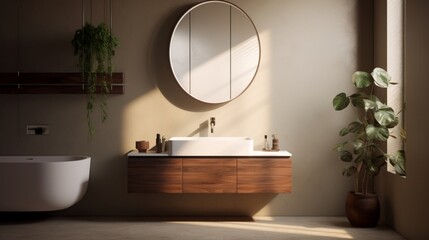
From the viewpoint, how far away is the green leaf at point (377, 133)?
4.70 metres

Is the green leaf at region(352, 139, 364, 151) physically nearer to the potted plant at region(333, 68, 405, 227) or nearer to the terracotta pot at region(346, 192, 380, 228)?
the potted plant at region(333, 68, 405, 227)

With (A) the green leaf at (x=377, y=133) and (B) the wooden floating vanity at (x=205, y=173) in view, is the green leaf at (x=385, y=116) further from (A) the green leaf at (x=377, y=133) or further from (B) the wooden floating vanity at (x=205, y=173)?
(B) the wooden floating vanity at (x=205, y=173)

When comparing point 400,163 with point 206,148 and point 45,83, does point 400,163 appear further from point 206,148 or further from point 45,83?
point 45,83

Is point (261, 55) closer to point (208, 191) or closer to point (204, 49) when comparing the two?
point (204, 49)

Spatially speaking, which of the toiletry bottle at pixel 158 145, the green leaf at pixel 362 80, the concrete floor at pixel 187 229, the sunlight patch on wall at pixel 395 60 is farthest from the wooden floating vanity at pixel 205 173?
the sunlight patch on wall at pixel 395 60

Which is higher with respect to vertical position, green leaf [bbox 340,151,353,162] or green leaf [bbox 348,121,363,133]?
green leaf [bbox 348,121,363,133]

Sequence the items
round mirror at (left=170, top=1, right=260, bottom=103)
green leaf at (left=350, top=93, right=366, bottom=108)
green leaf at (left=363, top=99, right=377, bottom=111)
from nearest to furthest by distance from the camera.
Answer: green leaf at (left=363, top=99, right=377, bottom=111), green leaf at (left=350, top=93, right=366, bottom=108), round mirror at (left=170, top=1, right=260, bottom=103)

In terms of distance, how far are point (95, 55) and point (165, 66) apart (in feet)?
2.28

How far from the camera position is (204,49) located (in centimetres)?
543

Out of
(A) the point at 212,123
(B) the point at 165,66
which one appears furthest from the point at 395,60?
(B) the point at 165,66

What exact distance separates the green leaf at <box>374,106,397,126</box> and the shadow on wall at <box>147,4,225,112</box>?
1.57m

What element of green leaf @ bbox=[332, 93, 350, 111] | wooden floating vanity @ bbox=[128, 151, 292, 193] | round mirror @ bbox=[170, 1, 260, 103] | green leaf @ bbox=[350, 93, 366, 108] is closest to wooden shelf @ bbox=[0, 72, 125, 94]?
round mirror @ bbox=[170, 1, 260, 103]

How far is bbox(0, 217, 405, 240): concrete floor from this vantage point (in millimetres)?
4668

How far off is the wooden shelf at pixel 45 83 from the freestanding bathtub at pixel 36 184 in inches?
32.2
